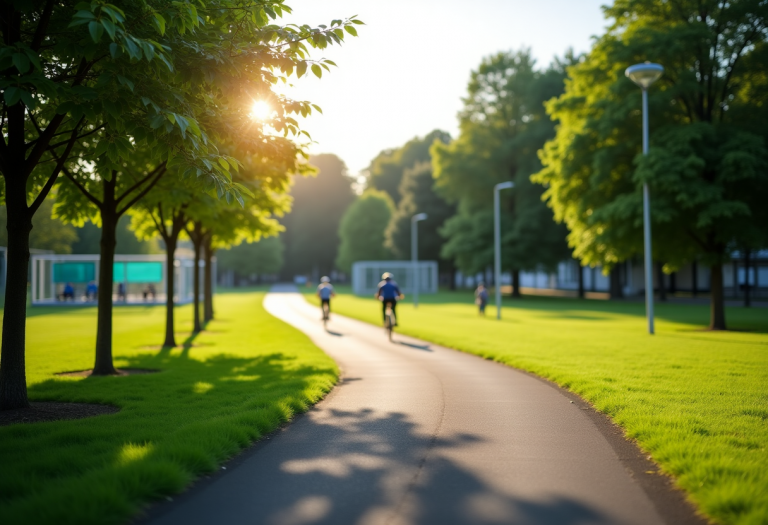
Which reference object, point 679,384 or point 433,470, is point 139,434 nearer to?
point 433,470

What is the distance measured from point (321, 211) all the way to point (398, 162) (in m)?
14.9

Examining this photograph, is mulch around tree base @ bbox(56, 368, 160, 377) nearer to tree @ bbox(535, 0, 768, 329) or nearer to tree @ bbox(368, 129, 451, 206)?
tree @ bbox(535, 0, 768, 329)

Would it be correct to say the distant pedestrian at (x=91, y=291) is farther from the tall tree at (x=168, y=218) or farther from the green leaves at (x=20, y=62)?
the green leaves at (x=20, y=62)

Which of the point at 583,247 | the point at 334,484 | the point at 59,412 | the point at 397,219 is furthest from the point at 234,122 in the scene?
the point at 397,219

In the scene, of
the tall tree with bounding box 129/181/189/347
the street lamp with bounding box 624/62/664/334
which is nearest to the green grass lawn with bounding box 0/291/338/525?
the tall tree with bounding box 129/181/189/347

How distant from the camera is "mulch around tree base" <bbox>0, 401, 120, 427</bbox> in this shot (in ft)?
23.8

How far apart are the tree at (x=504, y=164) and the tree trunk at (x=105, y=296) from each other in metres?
34.3

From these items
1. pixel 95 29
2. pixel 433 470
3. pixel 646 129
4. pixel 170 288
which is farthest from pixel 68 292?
pixel 433 470

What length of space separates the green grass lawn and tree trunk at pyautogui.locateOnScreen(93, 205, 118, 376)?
92cm

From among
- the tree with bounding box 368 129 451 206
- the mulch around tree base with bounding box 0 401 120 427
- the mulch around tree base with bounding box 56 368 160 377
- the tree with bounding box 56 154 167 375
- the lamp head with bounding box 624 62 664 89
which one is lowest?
the mulch around tree base with bounding box 56 368 160 377

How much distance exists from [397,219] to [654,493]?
60553 millimetres

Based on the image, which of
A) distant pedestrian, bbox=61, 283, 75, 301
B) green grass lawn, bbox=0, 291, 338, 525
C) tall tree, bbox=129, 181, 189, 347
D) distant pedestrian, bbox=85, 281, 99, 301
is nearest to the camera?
green grass lawn, bbox=0, 291, 338, 525

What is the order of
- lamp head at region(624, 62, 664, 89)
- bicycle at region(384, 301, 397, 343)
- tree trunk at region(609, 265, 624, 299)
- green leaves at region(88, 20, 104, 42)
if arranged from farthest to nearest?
tree trunk at region(609, 265, 624, 299), bicycle at region(384, 301, 397, 343), lamp head at region(624, 62, 664, 89), green leaves at region(88, 20, 104, 42)

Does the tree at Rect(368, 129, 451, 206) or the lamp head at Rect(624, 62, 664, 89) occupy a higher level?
the tree at Rect(368, 129, 451, 206)
